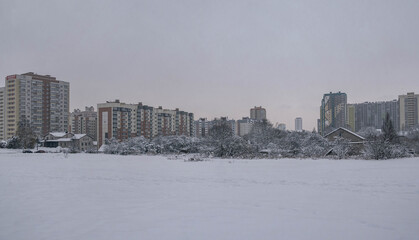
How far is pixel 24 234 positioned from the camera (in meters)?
6.14

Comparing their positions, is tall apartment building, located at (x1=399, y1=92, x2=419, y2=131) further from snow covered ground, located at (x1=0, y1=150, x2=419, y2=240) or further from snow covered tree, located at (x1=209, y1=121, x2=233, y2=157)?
snow covered ground, located at (x1=0, y1=150, x2=419, y2=240)

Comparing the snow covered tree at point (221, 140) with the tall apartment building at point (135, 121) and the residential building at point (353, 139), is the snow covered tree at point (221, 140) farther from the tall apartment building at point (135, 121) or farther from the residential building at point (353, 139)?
the tall apartment building at point (135, 121)

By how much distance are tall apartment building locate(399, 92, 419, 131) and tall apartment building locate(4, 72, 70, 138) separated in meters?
119

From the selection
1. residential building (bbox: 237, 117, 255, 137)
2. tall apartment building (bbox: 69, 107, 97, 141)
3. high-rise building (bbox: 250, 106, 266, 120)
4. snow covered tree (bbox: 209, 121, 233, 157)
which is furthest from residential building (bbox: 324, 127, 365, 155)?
high-rise building (bbox: 250, 106, 266, 120)

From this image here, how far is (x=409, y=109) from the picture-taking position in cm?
10669

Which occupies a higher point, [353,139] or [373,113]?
[373,113]

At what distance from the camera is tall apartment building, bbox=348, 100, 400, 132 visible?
12006 cm

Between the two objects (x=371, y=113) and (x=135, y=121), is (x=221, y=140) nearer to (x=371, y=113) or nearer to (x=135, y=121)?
(x=135, y=121)

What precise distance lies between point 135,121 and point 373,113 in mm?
97315

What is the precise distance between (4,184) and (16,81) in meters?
93.3

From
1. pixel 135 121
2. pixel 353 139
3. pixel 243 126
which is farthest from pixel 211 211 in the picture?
pixel 243 126

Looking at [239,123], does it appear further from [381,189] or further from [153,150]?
[381,189]

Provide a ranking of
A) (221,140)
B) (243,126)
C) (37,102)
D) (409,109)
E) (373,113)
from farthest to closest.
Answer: (243,126) → (373,113) → (409,109) → (37,102) → (221,140)

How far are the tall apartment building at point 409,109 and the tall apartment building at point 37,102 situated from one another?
119277 millimetres
